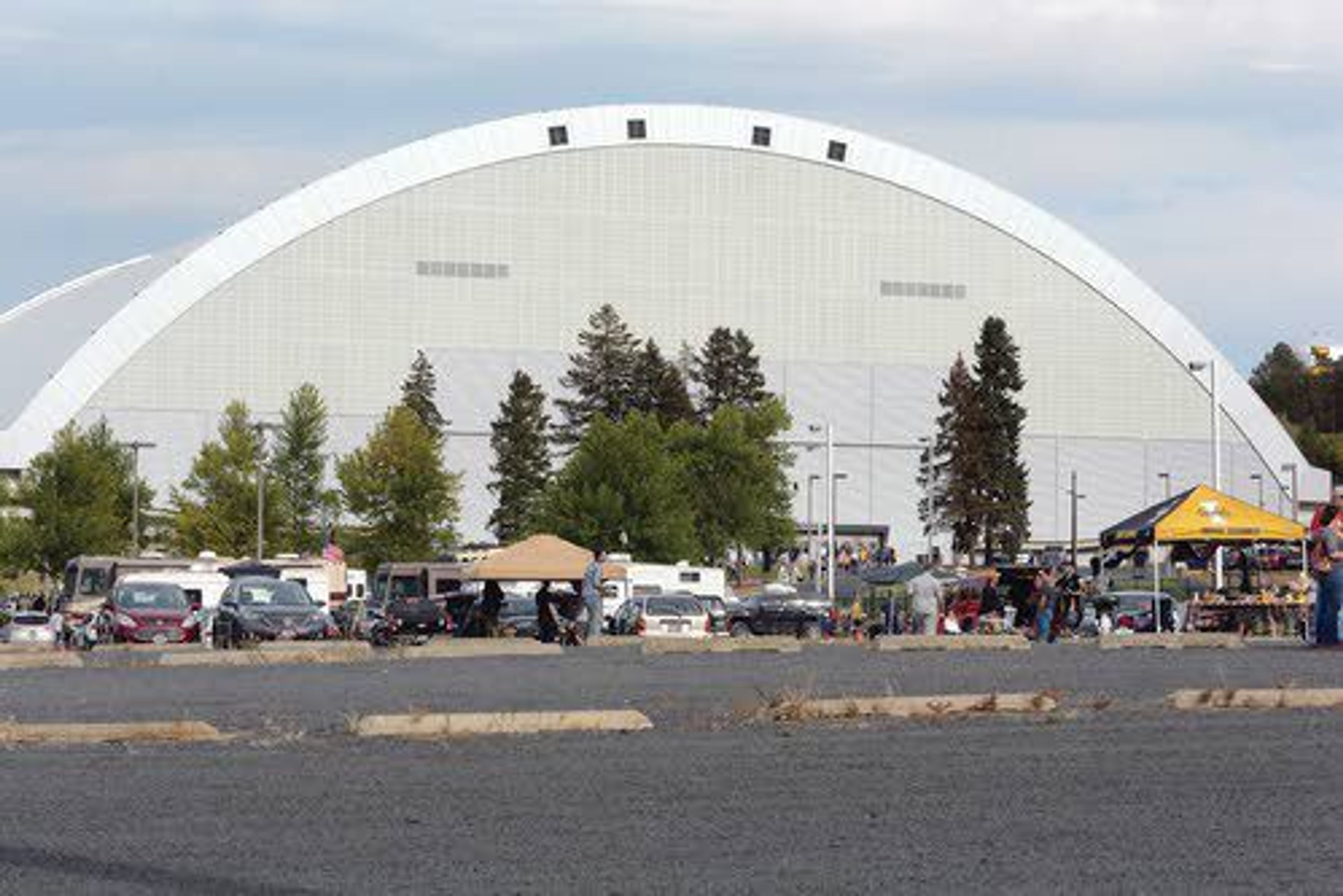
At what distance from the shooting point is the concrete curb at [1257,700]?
17938 millimetres

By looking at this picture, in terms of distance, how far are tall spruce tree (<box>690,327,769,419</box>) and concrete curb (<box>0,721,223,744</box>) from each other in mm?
94019

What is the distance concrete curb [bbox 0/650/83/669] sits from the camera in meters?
33.0

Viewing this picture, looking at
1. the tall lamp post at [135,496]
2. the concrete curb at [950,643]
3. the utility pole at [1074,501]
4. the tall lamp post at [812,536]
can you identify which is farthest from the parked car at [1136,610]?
the utility pole at [1074,501]

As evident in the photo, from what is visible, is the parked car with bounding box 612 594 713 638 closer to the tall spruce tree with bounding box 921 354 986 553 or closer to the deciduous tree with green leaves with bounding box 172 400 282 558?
the deciduous tree with green leaves with bounding box 172 400 282 558

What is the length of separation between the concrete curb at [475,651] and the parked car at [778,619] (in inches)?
912

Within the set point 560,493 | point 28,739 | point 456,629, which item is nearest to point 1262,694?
point 28,739

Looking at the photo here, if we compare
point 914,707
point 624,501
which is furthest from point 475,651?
point 624,501

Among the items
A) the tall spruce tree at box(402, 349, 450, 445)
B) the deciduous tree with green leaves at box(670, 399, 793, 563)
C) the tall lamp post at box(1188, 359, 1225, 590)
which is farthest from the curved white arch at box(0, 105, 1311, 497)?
the tall lamp post at box(1188, 359, 1225, 590)

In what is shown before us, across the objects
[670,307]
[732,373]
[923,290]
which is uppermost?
[923,290]

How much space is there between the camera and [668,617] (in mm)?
54594

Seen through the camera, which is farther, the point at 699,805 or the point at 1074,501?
the point at 1074,501

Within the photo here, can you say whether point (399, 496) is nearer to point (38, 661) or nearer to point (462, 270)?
point (462, 270)

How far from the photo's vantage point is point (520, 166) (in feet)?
379

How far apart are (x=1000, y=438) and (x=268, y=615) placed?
69932 millimetres
